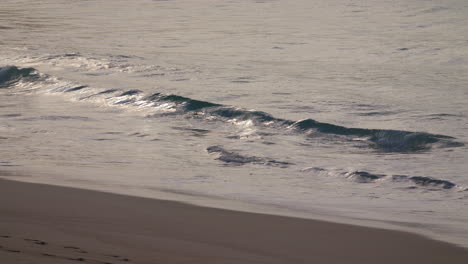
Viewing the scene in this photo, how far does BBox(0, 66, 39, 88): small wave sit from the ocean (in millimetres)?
42

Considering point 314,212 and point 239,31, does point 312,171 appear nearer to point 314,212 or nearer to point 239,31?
point 314,212

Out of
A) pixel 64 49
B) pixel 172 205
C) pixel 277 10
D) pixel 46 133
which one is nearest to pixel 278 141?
pixel 46 133

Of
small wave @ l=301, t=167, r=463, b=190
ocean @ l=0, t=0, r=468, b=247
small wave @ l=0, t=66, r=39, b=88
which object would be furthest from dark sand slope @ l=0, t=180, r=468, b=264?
small wave @ l=0, t=66, r=39, b=88

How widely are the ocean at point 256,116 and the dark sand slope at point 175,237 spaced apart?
1.18 feet

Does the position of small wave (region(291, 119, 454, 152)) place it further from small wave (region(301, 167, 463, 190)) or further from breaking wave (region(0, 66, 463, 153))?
small wave (region(301, 167, 463, 190))

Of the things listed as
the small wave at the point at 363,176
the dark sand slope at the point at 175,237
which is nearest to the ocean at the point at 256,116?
the small wave at the point at 363,176

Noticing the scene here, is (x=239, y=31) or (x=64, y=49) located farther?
(x=239, y=31)

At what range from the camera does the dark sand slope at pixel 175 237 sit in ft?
15.5

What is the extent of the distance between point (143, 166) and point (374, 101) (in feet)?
18.4

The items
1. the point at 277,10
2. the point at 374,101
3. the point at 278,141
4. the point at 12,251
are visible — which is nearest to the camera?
the point at 12,251

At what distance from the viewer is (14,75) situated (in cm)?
1586

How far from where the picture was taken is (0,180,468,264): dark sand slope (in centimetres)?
472

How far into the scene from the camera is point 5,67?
53.5 feet

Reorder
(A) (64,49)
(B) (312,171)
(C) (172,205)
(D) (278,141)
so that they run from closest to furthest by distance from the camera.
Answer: (C) (172,205) → (B) (312,171) → (D) (278,141) → (A) (64,49)
